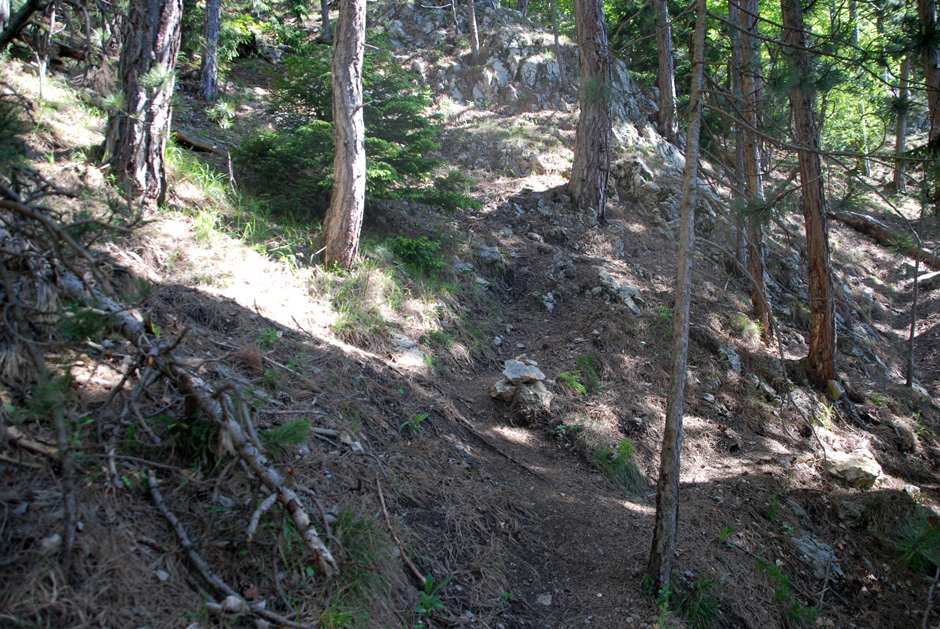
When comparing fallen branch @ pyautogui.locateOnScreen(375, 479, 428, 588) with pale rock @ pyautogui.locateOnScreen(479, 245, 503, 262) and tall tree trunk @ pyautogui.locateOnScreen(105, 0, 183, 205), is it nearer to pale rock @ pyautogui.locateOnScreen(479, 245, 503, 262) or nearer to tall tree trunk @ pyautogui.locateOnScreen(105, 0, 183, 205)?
tall tree trunk @ pyautogui.locateOnScreen(105, 0, 183, 205)

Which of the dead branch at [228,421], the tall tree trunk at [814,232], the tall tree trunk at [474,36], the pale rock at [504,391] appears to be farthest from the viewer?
the tall tree trunk at [474,36]

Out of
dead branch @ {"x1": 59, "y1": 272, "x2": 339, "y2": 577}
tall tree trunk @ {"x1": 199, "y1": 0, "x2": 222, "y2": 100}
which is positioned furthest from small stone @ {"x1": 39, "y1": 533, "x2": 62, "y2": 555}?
tall tree trunk @ {"x1": 199, "y1": 0, "x2": 222, "y2": 100}

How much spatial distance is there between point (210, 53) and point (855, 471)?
46.9 feet

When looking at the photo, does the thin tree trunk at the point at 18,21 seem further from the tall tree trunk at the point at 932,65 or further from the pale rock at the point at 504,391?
the tall tree trunk at the point at 932,65

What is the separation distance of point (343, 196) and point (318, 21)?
16183mm

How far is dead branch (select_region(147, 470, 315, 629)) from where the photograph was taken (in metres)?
2.42

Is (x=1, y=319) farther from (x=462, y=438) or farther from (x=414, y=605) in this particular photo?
(x=462, y=438)

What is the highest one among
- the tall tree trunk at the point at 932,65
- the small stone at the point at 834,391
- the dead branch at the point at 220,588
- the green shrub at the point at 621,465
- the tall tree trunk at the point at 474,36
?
the tall tree trunk at the point at 474,36

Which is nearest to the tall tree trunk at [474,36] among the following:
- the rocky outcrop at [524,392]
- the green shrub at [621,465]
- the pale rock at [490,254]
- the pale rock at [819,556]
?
the pale rock at [490,254]

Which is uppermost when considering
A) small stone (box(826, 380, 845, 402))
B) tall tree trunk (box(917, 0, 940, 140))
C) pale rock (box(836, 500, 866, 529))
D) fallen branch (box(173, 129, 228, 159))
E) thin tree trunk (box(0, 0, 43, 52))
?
tall tree trunk (box(917, 0, 940, 140))

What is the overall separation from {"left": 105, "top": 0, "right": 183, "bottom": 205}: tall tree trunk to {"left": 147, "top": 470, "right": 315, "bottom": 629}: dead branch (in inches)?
166

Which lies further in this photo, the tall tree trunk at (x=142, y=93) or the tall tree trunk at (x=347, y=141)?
the tall tree trunk at (x=347, y=141)

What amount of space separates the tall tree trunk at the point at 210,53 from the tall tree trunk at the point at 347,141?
7.15 metres

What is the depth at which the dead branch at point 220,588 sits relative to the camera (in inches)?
95.3
